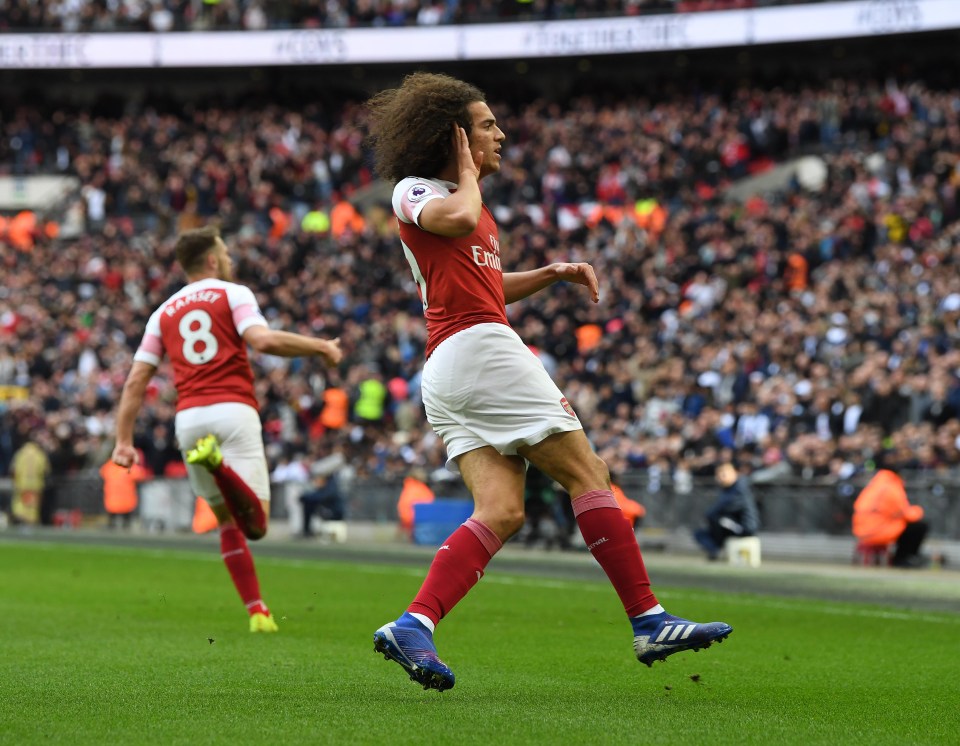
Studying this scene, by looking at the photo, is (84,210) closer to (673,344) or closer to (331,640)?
(673,344)

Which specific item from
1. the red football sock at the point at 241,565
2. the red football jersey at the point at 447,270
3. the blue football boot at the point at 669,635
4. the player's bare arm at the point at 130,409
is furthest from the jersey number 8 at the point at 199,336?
the blue football boot at the point at 669,635

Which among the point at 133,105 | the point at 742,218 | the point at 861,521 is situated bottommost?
the point at 861,521

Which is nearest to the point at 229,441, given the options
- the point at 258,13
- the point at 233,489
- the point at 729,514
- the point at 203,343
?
the point at 233,489

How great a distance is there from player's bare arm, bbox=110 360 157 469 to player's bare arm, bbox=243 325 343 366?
647 millimetres

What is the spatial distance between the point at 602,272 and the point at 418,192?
24.8 metres

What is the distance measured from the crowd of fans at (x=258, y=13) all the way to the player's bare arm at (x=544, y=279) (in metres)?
34.4

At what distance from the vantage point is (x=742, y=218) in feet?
100.0

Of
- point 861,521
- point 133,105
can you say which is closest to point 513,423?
point 861,521

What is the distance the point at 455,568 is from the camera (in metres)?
5.77

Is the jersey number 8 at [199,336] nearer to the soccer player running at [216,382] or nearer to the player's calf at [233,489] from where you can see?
the soccer player running at [216,382]

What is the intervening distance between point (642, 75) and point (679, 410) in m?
19.4

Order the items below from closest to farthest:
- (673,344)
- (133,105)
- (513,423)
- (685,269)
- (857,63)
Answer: (513,423) → (673,344) → (685,269) → (857,63) → (133,105)

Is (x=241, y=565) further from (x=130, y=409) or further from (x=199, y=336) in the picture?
(x=199, y=336)

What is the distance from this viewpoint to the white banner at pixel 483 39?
3578cm
